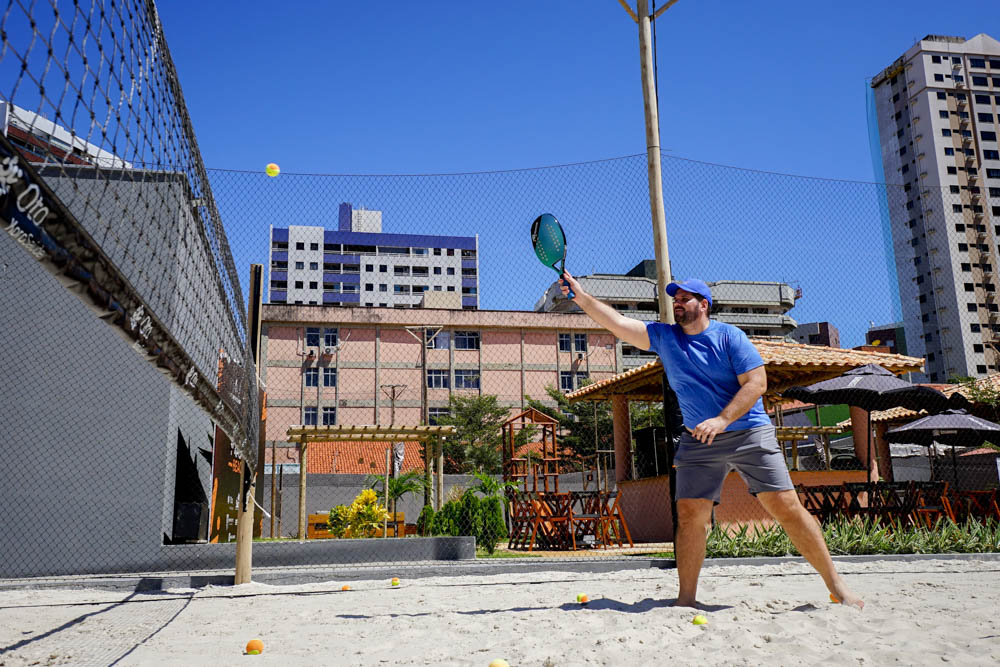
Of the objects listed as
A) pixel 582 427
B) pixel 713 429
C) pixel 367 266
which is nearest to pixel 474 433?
pixel 582 427

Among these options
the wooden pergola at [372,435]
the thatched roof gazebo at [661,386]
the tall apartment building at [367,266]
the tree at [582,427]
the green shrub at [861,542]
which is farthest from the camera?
the tall apartment building at [367,266]

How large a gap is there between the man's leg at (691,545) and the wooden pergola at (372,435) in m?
8.56

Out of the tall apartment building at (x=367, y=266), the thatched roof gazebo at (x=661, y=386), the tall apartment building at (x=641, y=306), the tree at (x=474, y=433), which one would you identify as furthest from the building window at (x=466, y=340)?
the thatched roof gazebo at (x=661, y=386)

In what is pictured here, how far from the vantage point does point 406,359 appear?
44.0 metres

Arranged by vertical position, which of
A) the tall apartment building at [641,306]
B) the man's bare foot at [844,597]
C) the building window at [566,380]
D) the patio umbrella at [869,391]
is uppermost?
the tall apartment building at [641,306]

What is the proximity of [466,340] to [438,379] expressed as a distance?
276 cm

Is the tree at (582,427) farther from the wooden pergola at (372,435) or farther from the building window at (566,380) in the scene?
the wooden pergola at (372,435)

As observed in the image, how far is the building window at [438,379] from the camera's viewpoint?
44.8 meters

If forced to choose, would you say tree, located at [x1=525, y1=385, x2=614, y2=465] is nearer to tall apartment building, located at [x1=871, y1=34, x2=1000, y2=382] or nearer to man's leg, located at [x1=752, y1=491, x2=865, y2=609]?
man's leg, located at [x1=752, y1=491, x2=865, y2=609]

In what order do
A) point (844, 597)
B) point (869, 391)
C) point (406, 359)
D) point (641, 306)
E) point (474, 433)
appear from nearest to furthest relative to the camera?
point (844, 597), point (869, 391), point (474, 433), point (406, 359), point (641, 306)

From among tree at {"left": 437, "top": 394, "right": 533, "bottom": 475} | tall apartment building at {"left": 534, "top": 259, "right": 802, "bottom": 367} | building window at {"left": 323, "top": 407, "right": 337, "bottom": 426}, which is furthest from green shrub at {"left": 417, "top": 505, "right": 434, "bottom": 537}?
tall apartment building at {"left": 534, "top": 259, "right": 802, "bottom": 367}

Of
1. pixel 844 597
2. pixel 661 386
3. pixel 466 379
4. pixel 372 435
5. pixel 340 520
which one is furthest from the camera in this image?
pixel 466 379

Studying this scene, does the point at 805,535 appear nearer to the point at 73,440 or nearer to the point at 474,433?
the point at 73,440

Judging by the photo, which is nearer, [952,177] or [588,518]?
[588,518]
